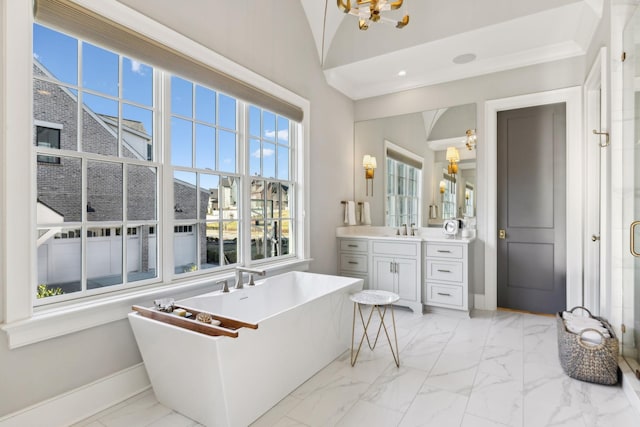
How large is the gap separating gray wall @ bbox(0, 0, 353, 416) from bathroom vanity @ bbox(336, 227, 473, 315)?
1.55ft

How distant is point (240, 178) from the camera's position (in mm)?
3170

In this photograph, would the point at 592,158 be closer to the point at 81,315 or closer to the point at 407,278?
the point at 407,278

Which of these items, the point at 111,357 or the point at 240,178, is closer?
the point at 111,357

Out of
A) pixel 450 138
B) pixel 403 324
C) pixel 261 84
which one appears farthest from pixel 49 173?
pixel 450 138

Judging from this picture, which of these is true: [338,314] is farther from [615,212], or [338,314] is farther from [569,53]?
[569,53]

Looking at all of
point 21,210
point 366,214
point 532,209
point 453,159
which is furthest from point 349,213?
point 21,210

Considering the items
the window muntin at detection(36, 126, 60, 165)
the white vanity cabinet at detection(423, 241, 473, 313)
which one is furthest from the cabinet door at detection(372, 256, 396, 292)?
the window muntin at detection(36, 126, 60, 165)

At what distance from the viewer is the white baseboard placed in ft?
5.81

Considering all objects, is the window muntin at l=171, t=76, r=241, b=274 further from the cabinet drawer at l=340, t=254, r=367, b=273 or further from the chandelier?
the cabinet drawer at l=340, t=254, r=367, b=273

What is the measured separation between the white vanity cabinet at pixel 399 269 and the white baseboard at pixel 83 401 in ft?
8.86

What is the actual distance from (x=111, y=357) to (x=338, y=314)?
1.56 m

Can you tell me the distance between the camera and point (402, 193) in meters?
4.55

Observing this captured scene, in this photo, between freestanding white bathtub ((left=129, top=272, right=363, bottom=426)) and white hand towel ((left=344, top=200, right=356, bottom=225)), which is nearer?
freestanding white bathtub ((left=129, top=272, right=363, bottom=426))

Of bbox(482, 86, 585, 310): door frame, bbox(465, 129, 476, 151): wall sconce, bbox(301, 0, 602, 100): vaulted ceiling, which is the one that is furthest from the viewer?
bbox(465, 129, 476, 151): wall sconce
